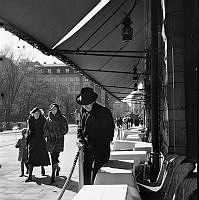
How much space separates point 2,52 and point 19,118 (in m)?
19.1

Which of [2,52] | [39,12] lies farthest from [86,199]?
[2,52]

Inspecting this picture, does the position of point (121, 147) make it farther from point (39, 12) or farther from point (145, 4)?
point (39, 12)

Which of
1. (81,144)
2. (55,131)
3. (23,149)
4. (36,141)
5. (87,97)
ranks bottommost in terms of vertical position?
(23,149)

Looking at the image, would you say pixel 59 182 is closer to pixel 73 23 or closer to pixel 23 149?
pixel 23 149

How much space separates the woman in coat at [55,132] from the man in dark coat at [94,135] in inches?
126

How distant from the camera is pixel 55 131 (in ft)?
30.3

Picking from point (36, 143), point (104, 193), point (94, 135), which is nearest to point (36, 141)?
point (36, 143)

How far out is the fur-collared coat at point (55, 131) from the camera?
9141 millimetres

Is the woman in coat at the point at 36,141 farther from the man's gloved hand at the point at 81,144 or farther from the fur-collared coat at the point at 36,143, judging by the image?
the man's gloved hand at the point at 81,144

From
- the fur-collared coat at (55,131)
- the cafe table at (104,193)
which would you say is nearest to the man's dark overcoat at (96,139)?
the cafe table at (104,193)

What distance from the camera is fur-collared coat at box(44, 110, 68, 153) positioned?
914 cm

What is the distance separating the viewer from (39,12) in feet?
20.8

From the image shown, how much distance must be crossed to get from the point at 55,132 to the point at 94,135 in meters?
3.56

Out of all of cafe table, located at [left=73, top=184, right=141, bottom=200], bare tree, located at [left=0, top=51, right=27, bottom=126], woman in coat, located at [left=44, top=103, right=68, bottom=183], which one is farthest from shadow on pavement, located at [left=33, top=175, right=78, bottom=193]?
bare tree, located at [left=0, top=51, right=27, bottom=126]
